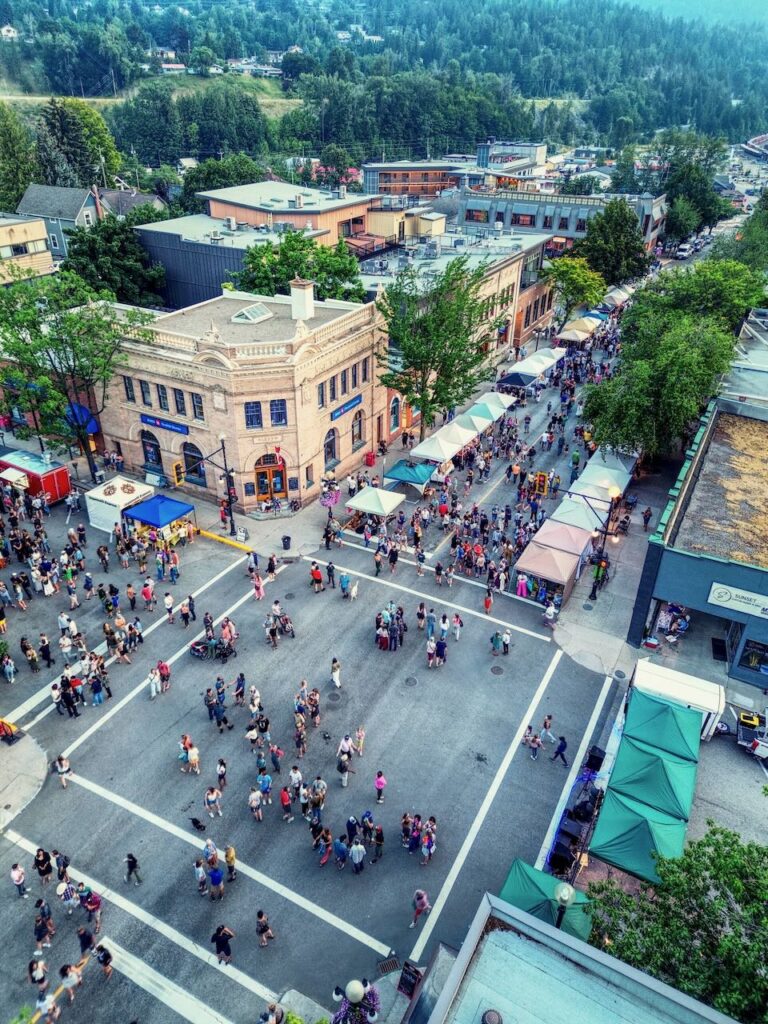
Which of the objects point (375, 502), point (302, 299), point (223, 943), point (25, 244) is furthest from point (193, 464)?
point (25, 244)

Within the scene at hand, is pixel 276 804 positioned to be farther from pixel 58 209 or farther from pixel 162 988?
pixel 58 209

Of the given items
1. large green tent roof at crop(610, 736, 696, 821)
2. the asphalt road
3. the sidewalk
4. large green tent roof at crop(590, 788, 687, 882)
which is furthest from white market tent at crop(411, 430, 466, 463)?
the sidewalk

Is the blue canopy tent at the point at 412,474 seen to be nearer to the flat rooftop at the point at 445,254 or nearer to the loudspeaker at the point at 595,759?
the flat rooftop at the point at 445,254

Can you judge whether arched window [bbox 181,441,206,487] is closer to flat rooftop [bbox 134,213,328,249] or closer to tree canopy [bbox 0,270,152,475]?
tree canopy [bbox 0,270,152,475]

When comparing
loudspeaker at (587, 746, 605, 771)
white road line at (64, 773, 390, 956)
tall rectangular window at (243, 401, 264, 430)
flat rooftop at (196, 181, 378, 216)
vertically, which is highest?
flat rooftop at (196, 181, 378, 216)

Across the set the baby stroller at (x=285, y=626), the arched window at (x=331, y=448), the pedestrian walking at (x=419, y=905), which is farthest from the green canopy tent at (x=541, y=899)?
the arched window at (x=331, y=448)

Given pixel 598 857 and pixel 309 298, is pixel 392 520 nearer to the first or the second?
pixel 309 298
